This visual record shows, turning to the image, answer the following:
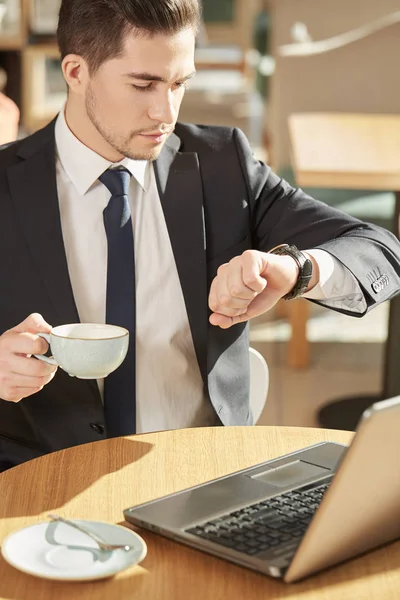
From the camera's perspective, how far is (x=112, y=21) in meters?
1.62

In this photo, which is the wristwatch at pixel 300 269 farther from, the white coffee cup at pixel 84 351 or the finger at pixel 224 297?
the white coffee cup at pixel 84 351

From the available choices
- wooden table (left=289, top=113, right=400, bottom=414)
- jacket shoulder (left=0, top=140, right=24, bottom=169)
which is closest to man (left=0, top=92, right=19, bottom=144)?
jacket shoulder (left=0, top=140, right=24, bottom=169)

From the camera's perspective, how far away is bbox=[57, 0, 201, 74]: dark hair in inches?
62.8

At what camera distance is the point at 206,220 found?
1744mm

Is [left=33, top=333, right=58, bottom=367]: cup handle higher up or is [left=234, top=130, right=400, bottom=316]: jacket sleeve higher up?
[left=234, top=130, right=400, bottom=316]: jacket sleeve

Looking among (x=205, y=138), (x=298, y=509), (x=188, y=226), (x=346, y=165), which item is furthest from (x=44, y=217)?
(x=346, y=165)

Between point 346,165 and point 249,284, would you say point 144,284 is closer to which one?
point 249,284

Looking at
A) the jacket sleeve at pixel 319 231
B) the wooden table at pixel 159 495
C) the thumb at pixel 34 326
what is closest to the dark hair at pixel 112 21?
the jacket sleeve at pixel 319 231

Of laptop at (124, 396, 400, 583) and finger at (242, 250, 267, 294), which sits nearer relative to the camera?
laptop at (124, 396, 400, 583)

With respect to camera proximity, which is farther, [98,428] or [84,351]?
[98,428]

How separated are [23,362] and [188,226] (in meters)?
0.53

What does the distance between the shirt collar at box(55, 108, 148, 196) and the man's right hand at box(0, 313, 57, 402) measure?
1.47ft

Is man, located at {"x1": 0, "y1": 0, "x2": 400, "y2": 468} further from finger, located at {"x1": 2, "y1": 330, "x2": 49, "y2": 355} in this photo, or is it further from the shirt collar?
finger, located at {"x1": 2, "y1": 330, "x2": 49, "y2": 355}

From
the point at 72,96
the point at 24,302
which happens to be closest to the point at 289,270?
the point at 24,302
